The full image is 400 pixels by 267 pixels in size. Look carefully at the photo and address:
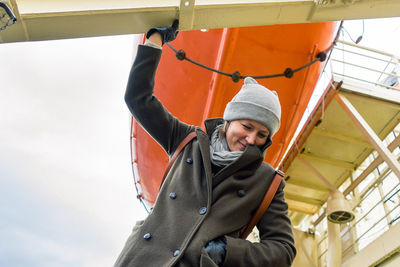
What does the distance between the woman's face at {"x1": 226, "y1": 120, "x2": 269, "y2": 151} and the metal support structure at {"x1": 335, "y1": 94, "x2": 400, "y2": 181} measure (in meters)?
2.61

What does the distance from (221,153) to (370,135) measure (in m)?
3.14

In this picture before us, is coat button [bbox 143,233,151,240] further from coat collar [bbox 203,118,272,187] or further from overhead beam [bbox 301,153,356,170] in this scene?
overhead beam [bbox 301,153,356,170]

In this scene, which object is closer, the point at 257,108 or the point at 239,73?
the point at 257,108

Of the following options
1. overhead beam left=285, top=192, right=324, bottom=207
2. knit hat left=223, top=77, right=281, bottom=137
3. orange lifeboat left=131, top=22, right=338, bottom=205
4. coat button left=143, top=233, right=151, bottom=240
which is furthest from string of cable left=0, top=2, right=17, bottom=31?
overhead beam left=285, top=192, right=324, bottom=207

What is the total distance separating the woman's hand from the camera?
137 cm

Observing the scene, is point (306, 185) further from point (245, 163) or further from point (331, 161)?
point (245, 163)

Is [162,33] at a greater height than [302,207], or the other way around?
[302,207]

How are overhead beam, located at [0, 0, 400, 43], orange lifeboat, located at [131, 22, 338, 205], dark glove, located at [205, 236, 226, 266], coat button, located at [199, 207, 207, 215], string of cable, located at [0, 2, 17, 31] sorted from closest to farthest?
string of cable, located at [0, 2, 17, 31]
overhead beam, located at [0, 0, 400, 43]
dark glove, located at [205, 236, 226, 266]
coat button, located at [199, 207, 207, 215]
orange lifeboat, located at [131, 22, 338, 205]

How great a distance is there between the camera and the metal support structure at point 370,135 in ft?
12.4

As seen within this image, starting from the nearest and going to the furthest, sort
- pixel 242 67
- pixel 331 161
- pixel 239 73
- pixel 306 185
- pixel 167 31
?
pixel 167 31 → pixel 239 73 → pixel 242 67 → pixel 331 161 → pixel 306 185

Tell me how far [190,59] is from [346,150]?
3117 mm

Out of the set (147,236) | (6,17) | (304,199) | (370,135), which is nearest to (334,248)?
(304,199)

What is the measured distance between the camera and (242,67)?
345cm

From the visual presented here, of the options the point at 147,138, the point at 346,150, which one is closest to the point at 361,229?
the point at 346,150
